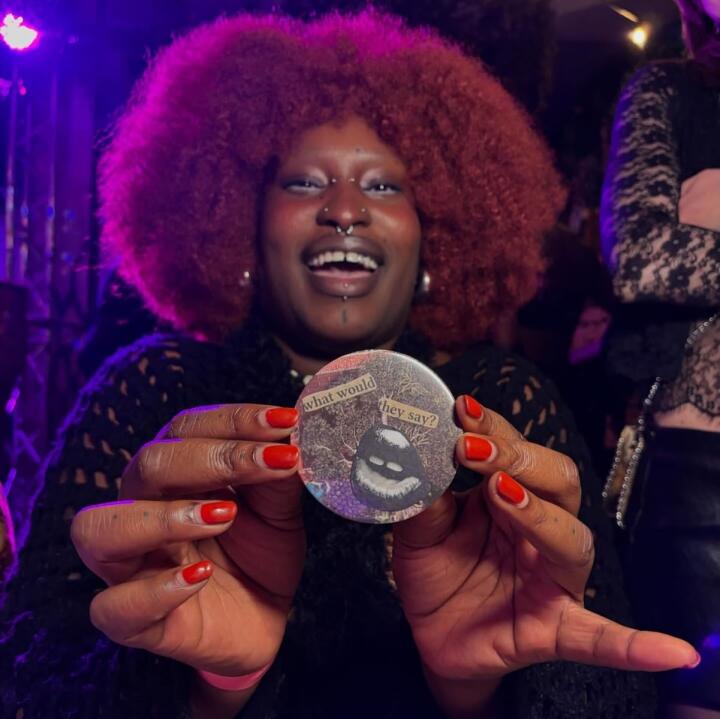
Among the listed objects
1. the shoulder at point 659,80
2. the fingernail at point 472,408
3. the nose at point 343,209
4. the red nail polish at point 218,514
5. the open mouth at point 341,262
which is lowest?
the red nail polish at point 218,514

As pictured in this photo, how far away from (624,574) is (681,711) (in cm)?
32

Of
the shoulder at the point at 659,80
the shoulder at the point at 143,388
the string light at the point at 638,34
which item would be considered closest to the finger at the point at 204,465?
the shoulder at the point at 143,388

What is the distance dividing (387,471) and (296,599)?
621 millimetres

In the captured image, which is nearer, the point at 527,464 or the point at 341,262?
the point at 527,464

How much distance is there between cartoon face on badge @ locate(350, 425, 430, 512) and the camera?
3.55 ft

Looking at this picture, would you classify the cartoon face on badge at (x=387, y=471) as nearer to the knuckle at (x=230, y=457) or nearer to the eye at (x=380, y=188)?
the knuckle at (x=230, y=457)

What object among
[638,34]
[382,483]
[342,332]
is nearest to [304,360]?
[342,332]

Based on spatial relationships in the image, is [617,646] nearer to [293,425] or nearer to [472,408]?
[472,408]

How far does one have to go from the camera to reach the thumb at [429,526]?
45.6 inches

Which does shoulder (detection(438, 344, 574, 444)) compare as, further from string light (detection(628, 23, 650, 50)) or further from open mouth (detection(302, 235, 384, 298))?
string light (detection(628, 23, 650, 50))

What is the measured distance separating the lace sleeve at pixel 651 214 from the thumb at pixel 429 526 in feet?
2.32

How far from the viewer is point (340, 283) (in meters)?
1.63

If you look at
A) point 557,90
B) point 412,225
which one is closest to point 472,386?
point 412,225

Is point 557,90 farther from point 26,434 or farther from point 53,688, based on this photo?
point 53,688
